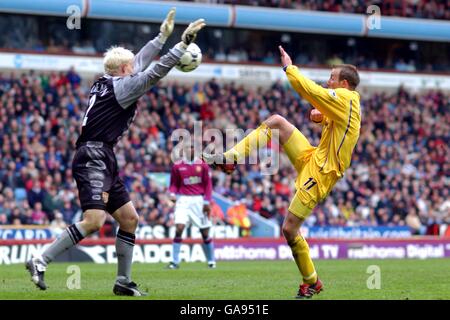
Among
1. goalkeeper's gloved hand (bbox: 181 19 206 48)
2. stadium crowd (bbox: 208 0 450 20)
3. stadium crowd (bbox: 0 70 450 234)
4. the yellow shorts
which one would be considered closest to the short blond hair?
goalkeeper's gloved hand (bbox: 181 19 206 48)

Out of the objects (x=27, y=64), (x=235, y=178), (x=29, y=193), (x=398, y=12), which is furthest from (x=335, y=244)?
(x=398, y=12)

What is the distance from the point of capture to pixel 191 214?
64.6 feet

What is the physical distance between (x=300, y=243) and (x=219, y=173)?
18.4 metres

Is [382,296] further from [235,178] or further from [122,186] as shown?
[235,178]

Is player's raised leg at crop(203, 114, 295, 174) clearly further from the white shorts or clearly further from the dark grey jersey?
the white shorts

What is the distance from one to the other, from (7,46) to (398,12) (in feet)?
55.5

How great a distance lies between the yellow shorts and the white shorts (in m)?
8.42

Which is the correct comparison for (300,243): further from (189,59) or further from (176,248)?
(176,248)

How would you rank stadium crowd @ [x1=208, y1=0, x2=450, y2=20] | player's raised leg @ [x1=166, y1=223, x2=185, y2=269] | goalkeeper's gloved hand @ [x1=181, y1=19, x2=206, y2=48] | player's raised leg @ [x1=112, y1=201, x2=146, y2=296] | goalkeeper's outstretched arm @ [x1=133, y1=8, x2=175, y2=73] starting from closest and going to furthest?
goalkeeper's gloved hand @ [x1=181, y1=19, x2=206, y2=48]
goalkeeper's outstretched arm @ [x1=133, y1=8, x2=175, y2=73]
player's raised leg @ [x1=112, y1=201, x2=146, y2=296]
player's raised leg @ [x1=166, y1=223, x2=185, y2=269]
stadium crowd @ [x1=208, y1=0, x2=450, y2=20]

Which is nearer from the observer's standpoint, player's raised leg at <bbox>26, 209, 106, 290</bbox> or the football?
player's raised leg at <bbox>26, 209, 106, 290</bbox>

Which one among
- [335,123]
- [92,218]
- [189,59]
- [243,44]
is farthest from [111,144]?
[243,44]

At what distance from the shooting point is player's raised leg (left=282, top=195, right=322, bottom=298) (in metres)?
11.0

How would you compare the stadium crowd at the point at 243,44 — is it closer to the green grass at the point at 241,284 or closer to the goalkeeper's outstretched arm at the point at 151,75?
the green grass at the point at 241,284

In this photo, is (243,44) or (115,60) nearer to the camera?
(115,60)
